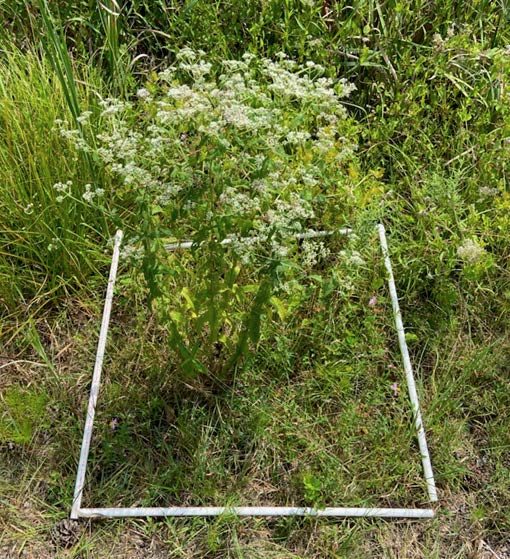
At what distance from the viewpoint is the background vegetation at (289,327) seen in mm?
1871

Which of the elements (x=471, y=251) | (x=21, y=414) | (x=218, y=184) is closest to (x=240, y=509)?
(x=21, y=414)

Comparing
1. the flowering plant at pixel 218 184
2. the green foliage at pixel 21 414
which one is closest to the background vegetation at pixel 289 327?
the green foliage at pixel 21 414

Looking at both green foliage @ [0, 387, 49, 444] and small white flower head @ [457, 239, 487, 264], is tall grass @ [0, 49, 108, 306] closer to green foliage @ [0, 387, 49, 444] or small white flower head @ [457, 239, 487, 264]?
green foliage @ [0, 387, 49, 444]

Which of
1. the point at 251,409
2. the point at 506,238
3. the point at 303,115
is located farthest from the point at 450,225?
the point at 251,409

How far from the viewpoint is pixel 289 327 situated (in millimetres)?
2131

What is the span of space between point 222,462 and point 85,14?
6.48 feet

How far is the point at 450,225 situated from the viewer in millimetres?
2354

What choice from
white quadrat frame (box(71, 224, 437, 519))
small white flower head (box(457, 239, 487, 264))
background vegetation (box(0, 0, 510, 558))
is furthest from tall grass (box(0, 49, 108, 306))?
small white flower head (box(457, 239, 487, 264))

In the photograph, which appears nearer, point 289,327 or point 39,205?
point 289,327

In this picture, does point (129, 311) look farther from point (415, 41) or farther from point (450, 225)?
point (415, 41)

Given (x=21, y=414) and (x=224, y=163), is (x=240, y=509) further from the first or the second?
(x=224, y=163)

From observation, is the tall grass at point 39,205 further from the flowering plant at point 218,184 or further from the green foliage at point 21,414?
the flowering plant at point 218,184

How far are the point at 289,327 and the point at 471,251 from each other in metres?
0.66

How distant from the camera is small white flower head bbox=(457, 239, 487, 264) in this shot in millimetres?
2043
